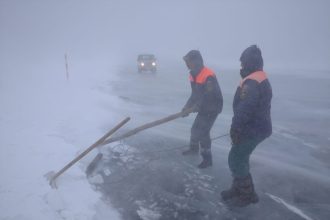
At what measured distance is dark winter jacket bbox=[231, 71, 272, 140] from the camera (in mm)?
4738

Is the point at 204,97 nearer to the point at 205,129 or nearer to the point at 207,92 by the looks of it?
the point at 207,92

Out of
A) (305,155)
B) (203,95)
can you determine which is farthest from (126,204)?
(305,155)

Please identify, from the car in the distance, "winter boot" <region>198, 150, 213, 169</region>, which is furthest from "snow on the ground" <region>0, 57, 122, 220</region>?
the car in the distance

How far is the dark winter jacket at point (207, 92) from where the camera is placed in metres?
6.27

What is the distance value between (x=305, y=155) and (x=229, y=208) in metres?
3.28

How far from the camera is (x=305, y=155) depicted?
24.7 ft

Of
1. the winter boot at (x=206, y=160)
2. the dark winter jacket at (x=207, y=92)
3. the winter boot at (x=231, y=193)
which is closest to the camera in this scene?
the winter boot at (x=231, y=193)

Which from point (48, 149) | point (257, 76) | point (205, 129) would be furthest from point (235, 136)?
point (48, 149)

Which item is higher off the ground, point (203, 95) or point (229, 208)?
point (203, 95)

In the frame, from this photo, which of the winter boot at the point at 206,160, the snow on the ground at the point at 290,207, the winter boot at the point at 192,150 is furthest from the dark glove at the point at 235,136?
the winter boot at the point at 192,150

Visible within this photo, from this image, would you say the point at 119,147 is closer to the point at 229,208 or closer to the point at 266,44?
the point at 229,208

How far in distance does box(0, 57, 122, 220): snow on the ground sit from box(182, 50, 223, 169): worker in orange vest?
2216 millimetres

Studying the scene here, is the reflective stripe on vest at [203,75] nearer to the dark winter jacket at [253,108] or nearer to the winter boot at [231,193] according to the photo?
the dark winter jacket at [253,108]

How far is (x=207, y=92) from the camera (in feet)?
20.6
